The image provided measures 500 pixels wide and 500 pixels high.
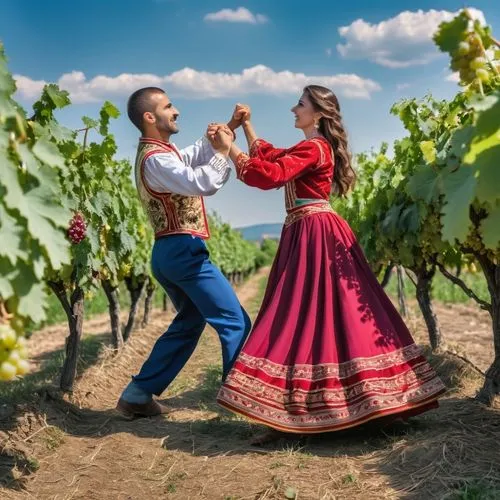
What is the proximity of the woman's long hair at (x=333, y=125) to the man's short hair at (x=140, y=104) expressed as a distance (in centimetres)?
96

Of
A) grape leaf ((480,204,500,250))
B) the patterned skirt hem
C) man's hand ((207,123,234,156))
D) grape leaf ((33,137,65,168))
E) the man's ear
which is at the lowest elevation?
the patterned skirt hem

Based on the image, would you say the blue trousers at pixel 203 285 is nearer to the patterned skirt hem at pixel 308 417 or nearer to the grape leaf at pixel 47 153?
the patterned skirt hem at pixel 308 417

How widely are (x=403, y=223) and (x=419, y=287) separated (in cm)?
161

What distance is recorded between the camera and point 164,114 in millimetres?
4547

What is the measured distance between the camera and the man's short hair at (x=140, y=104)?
4586 millimetres

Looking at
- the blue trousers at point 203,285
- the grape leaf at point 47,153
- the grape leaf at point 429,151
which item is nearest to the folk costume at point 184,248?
the blue trousers at point 203,285

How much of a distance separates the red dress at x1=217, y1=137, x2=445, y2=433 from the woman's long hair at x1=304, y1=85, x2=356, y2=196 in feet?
0.42

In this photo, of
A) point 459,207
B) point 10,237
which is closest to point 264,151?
point 459,207

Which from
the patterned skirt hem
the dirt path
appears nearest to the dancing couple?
the patterned skirt hem

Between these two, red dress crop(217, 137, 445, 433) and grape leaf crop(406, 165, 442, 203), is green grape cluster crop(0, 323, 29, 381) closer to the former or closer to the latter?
red dress crop(217, 137, 445, 433)

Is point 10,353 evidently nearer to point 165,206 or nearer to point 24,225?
point 24,225

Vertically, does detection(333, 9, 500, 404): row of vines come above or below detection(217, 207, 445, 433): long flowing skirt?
above

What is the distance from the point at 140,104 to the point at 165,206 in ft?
2.21

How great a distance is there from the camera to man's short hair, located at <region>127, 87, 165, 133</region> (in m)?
4.59
